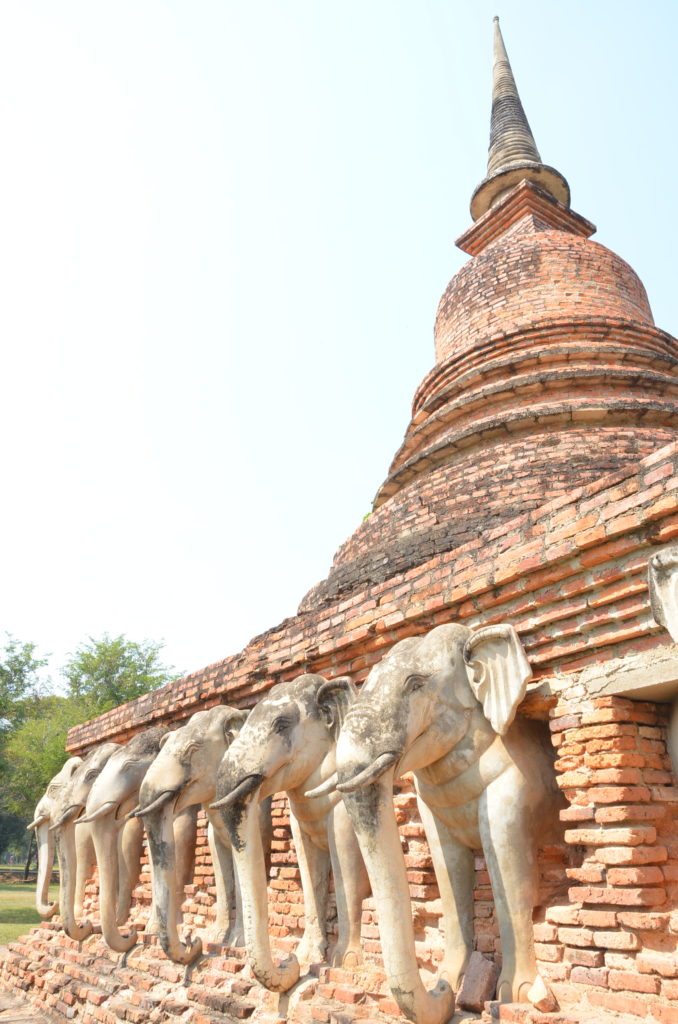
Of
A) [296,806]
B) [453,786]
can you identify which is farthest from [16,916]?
[453,786]

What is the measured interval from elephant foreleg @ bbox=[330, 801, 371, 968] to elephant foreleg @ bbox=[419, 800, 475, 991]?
61cm

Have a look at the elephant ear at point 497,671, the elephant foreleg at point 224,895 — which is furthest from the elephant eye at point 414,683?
the elephant foreleg at point 224,895

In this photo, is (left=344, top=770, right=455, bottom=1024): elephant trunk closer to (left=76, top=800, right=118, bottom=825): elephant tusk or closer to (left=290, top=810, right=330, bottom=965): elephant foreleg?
(left=290, top=810, right=330, bottom=965): elephant foreleg

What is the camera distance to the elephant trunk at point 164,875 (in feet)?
16.6

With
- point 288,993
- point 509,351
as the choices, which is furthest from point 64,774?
point 509,351

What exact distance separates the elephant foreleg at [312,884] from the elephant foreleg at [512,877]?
5.32ft

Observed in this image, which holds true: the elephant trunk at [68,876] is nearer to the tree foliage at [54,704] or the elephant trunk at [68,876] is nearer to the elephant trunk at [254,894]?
the elephant trunk at [254,894]

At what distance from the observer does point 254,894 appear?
414cm

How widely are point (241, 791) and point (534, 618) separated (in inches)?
75.1

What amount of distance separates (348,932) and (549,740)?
1.71 m

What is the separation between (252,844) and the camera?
4.22 meters

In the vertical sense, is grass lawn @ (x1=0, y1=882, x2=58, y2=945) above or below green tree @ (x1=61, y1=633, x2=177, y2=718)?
below

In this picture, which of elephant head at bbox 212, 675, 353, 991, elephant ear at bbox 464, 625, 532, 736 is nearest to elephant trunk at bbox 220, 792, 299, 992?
elephant head at bbox 212, 675, 353, 991

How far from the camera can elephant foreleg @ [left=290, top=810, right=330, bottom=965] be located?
469 cm
